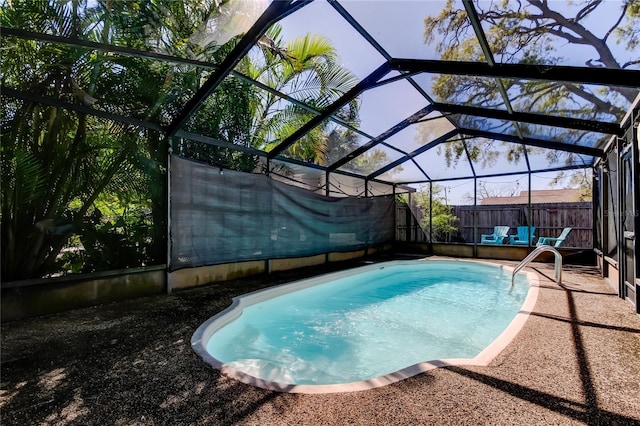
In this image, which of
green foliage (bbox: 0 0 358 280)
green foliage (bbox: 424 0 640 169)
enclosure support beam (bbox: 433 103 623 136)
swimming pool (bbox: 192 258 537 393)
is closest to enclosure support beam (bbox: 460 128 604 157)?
enclosure support beam (bbox: 433 103 623 136)

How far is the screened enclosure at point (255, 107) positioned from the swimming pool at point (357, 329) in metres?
1.30

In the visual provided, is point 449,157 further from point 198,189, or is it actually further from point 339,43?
point 198,189

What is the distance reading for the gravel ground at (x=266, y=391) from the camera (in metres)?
1.56

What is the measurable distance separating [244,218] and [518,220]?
9341 mm

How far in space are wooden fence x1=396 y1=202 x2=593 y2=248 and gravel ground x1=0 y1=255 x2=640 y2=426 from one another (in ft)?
23.5

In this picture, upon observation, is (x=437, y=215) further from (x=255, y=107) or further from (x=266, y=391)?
(x=266, y=391)

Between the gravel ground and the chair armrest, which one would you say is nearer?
the gravel ground

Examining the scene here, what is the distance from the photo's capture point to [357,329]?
4047mm

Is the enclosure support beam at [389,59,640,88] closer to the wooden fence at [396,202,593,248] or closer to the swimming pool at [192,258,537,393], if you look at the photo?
the swimming pool at [192,258,537,393]

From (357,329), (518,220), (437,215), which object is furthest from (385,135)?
(518,220)

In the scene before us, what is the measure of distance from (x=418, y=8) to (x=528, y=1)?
111cm

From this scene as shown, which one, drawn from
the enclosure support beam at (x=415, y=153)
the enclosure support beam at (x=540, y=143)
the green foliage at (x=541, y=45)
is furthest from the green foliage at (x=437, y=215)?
the green foliage at (x=541, y=45)

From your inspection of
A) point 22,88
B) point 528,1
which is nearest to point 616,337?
point 528,1

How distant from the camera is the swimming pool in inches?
100
